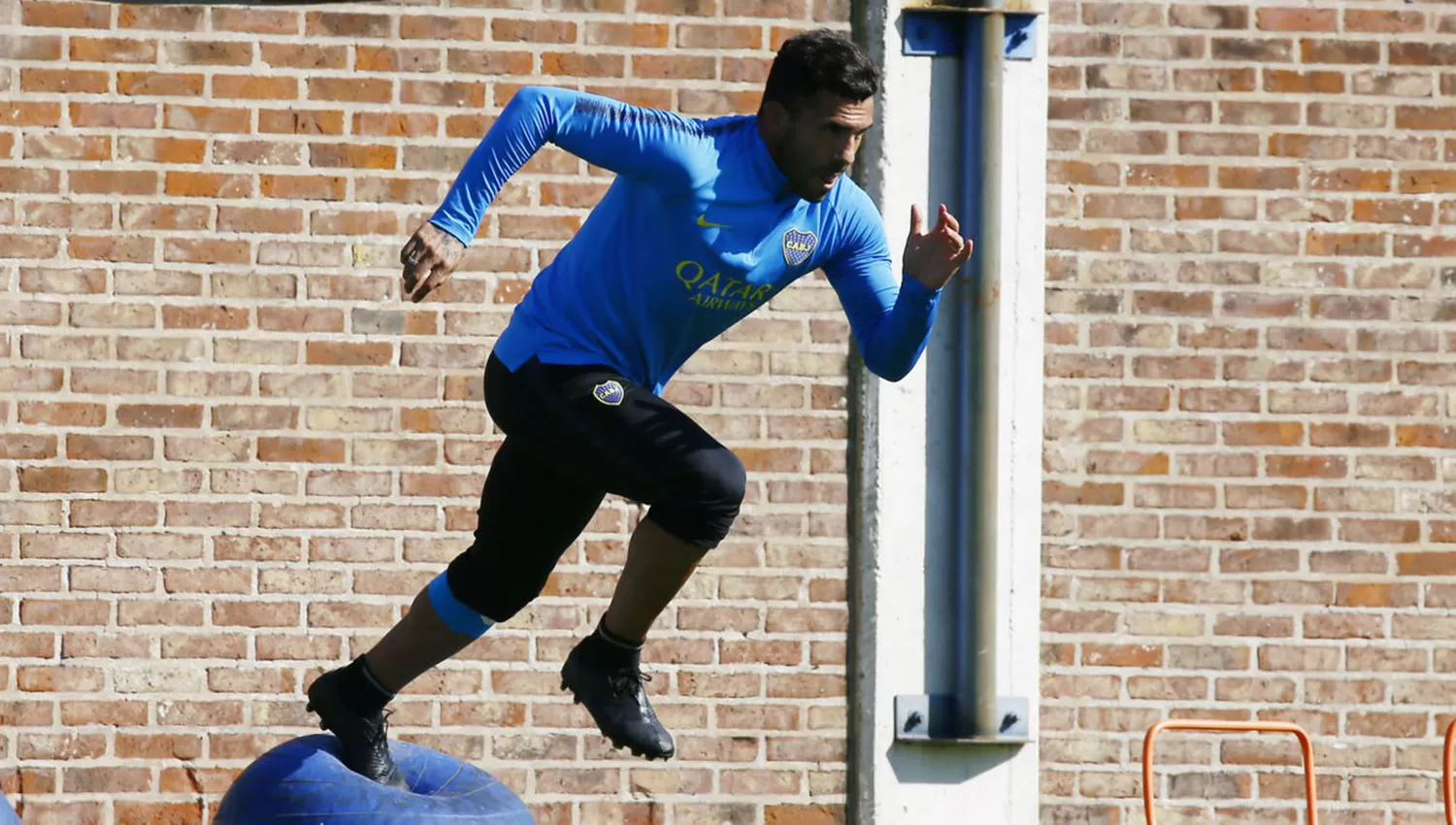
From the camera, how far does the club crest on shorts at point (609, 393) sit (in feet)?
13.4

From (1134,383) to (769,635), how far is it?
126cm

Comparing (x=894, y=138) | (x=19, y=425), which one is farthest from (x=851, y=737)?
(x=19, y=425)

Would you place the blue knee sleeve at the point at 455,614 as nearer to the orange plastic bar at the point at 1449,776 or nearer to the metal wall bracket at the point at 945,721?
the metal wall bracket at the point at 945,721

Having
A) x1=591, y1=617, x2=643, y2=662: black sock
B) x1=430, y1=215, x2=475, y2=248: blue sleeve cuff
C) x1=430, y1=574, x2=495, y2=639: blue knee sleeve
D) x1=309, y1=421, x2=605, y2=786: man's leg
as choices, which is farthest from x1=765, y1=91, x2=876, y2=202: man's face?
x1=430, y1=574, x2=495, y2=639: blue knee sleeve

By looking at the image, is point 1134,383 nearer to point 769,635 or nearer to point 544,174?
point 769,635

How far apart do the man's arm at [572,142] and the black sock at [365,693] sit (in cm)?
114

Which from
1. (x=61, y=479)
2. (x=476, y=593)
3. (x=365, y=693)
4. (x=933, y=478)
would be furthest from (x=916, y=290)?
(x=61, y=479)

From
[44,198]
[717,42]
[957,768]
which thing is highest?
[717,42]

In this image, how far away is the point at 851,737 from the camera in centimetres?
577

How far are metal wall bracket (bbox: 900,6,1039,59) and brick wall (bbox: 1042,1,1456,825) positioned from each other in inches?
4.2

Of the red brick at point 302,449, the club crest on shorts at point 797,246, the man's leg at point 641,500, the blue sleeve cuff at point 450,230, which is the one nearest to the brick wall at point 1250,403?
the club crest on shorts at point 797,246

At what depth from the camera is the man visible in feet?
13.3

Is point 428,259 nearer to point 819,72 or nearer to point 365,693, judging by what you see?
point 819,72

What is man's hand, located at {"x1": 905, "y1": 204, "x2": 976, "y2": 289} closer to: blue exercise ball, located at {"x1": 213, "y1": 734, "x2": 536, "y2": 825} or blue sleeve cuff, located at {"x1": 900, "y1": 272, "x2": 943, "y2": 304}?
blue sleeve cuff, located at {"x1": 900, "y1": 272, "x2": 943, "y2": 304}
